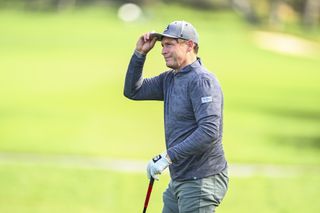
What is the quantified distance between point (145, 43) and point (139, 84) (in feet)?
1.20

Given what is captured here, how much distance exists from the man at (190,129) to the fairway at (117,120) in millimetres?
4943

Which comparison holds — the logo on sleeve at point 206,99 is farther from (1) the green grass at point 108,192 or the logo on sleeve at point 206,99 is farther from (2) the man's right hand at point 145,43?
(1) the green grass at point 108,192

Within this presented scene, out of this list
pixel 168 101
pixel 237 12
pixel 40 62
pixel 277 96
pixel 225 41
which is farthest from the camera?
pixel 237 12

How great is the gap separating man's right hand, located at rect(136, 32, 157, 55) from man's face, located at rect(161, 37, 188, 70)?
1.17ft

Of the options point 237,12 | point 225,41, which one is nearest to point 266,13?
point 237,12

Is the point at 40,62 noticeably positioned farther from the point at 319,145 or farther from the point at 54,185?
the point at 54,185

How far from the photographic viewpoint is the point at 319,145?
70.8 feet

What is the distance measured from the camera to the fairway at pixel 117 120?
1397 cm

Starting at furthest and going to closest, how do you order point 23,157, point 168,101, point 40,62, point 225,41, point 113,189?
point 225,41, point 40,62, point 23,157, point 113,189, point 168,101

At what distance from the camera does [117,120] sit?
995 inches

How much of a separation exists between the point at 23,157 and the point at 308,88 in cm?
2313

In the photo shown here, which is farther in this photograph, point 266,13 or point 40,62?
point 266,13

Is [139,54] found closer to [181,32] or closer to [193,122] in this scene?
[181,32]

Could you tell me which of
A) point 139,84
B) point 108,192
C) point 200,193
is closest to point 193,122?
point 200,193
